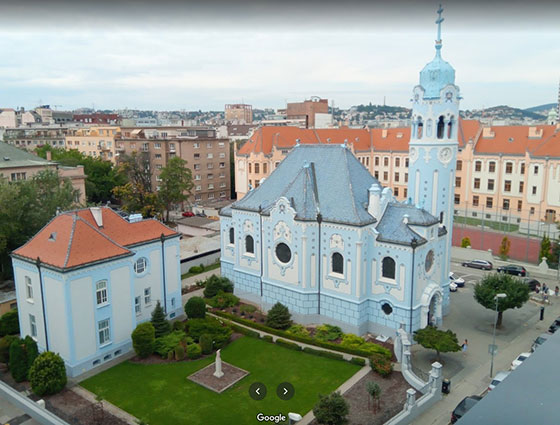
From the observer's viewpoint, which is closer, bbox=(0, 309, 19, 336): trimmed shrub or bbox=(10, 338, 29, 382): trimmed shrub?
bbox=(10, 338, 29, 382): trimmed shrub

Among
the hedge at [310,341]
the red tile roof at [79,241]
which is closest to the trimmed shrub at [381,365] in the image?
the hedge at [310,341]

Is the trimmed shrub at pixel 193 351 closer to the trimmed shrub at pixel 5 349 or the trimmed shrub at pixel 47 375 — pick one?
the trimmed shrub at pixel 47 375

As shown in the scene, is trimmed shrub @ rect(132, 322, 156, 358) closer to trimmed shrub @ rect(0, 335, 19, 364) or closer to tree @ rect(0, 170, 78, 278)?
trimmed shrub @ rect(0, 335, 19, 364)

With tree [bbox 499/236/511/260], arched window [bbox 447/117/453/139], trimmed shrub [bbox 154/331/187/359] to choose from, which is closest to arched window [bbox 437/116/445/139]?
arched window [bbox 447/117/453/139]

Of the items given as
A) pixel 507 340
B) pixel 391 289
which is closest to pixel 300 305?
pixel 391 289

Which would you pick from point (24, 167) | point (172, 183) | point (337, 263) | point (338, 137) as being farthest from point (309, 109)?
point (337, 263)

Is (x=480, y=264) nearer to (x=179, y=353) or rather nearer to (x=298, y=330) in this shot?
(x=298, y=330)

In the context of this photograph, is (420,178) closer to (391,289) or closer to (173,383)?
(391,289)
